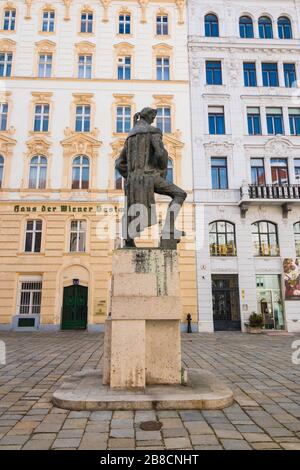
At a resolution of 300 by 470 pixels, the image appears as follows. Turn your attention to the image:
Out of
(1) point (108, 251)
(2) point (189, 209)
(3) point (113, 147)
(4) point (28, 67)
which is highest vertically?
(4) point (28, 67)

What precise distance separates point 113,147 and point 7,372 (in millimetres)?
16336

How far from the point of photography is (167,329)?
17.7 ft

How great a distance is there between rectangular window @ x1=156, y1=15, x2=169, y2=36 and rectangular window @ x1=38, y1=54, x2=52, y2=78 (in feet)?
25.6

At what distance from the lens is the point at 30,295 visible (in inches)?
760

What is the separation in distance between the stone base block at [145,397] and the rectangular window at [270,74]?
73.7 ft

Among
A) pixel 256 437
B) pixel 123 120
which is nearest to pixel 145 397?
pixel 256 437

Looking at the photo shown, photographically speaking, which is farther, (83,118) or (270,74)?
(270,74)

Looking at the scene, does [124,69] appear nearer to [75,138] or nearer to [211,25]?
[75,138]

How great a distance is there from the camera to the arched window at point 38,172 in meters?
20.5

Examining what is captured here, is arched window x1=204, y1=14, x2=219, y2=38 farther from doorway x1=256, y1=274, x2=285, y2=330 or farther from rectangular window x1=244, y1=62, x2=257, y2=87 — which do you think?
doorway x1=256, y1=274, x2=285, y2=330

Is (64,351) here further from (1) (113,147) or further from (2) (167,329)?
(1) (113,147)

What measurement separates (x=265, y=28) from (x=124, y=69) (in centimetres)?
1039
